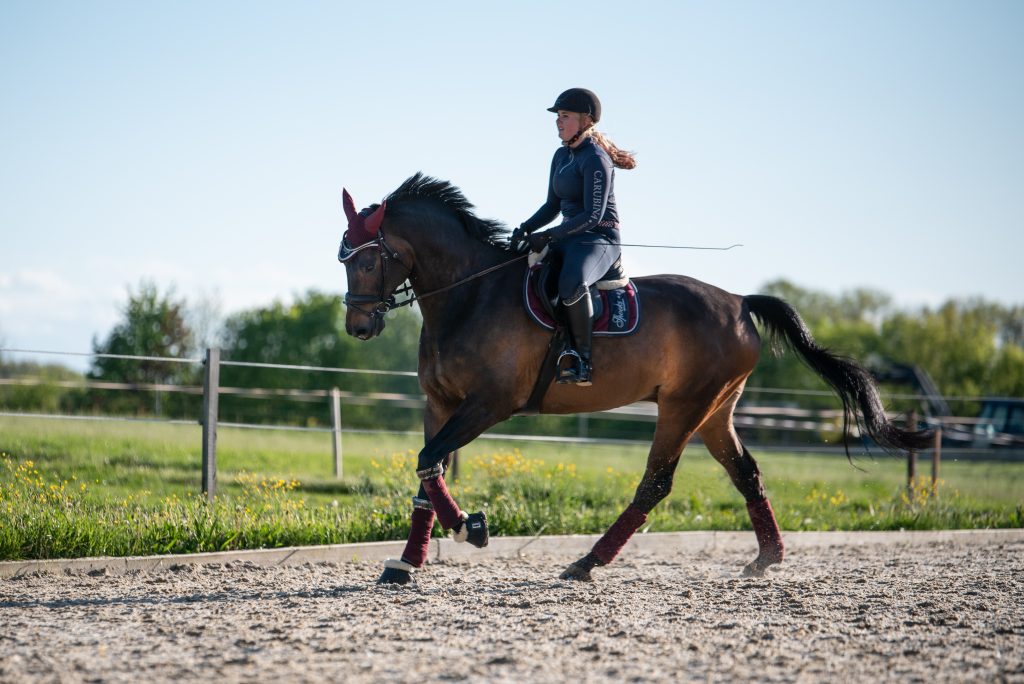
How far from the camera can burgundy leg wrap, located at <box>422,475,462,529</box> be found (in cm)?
645

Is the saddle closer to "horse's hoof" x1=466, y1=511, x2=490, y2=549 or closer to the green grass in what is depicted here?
"horse's hoof" x1=466, y1=511, x2=490, y2=549

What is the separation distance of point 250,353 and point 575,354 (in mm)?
28140

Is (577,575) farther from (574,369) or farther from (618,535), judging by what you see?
(574,369)

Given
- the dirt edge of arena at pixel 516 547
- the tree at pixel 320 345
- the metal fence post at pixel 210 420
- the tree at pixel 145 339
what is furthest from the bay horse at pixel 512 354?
the tree at pixel 320 345

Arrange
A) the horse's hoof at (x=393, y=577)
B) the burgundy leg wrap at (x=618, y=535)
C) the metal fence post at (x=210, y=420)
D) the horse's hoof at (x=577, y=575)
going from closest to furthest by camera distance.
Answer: the horse's hoof at (x=393, y=577) < the horse's hoof at (x=577, y=575) < the burgundy leg wrap at (x=618, y=535) < the metal fence post at (x=210, y=420)

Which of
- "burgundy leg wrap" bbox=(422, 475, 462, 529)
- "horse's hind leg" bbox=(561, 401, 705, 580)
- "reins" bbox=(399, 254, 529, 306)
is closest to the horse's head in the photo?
"reins" bbox=(399, 254, 529, 306)

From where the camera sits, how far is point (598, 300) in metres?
6.93

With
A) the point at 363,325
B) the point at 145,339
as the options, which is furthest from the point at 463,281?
the point at 145,339

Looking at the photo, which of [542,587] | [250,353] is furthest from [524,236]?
[250,353]

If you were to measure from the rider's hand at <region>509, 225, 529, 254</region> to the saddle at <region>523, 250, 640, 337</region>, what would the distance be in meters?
0.19

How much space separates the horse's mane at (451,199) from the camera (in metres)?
6.86

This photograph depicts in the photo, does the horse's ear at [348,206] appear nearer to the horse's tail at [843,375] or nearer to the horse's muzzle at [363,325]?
the horse's muzzle at [363,325]

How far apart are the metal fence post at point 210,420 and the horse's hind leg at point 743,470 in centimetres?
418

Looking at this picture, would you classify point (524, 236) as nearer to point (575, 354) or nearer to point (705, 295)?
point (575, 354)
